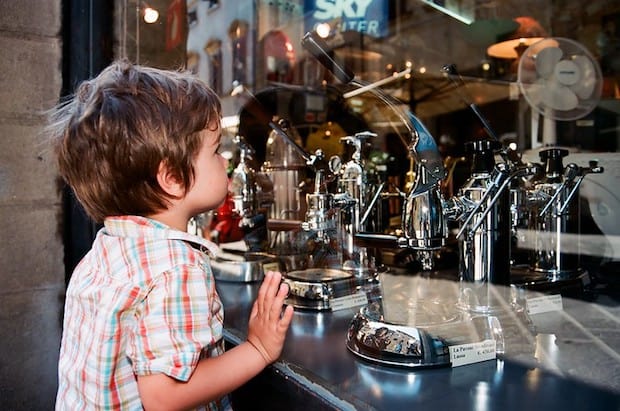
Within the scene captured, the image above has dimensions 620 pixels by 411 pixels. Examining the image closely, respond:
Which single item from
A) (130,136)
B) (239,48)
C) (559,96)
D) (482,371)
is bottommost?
(482,371)

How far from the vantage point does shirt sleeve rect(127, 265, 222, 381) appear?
0.54 m

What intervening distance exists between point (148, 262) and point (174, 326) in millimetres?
Result: 84

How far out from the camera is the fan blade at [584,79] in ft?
5.46

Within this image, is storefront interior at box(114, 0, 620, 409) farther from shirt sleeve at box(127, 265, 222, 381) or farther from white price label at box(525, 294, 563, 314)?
shirt sleeve at box(127, 265, 222, 381)

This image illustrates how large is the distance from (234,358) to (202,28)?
1.28 m

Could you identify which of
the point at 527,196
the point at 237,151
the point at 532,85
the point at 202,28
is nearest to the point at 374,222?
the point at 527,196

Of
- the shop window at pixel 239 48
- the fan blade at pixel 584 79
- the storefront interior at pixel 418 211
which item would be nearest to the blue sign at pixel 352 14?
the storefront interior at pixel 418 211

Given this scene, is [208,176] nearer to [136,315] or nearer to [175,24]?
[136,315]

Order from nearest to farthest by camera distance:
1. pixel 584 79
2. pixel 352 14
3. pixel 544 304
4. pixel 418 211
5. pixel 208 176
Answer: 1. pixel 208 176
2. pixel 418 211
3. pixel 544 304
4. pixel 584 79
5. pixel 352 14

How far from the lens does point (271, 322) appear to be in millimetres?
642

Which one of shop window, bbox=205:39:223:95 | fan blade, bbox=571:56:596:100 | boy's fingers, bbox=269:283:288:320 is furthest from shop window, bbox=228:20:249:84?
boy's fingers, bbox=269:283:288:320

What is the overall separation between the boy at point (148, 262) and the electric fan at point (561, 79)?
4.46 feet

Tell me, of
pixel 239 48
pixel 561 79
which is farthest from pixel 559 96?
pixel 239 48

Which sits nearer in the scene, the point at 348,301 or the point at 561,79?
the point at 348,301
